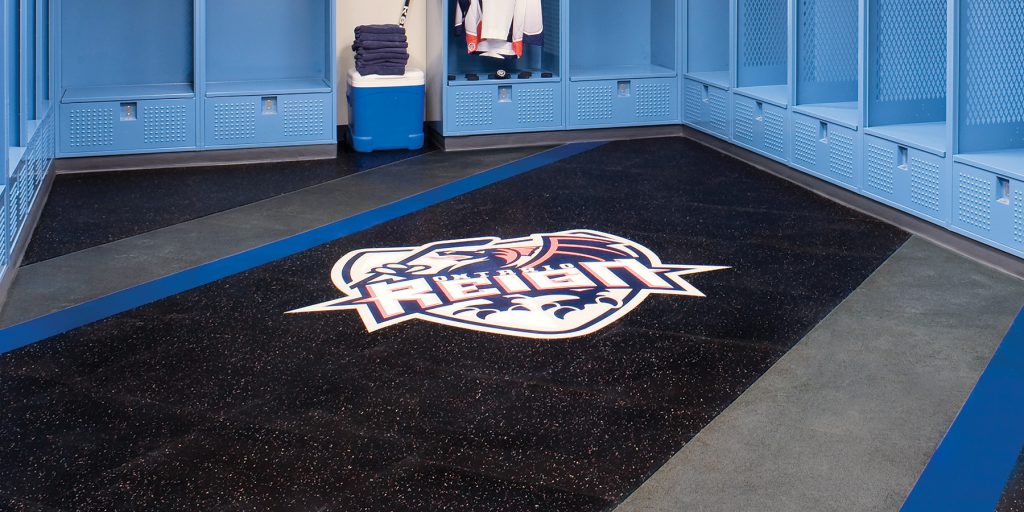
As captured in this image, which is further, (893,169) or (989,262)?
(893,169)

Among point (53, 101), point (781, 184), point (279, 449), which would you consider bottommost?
point (279, 449)

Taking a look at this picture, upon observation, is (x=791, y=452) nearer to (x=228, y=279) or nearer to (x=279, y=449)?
(x=279, y=449)

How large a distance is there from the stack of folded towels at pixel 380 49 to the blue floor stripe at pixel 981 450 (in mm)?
4411

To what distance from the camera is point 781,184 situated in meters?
6.32

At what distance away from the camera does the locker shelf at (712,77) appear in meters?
7.21

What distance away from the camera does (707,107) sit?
24.3 ft

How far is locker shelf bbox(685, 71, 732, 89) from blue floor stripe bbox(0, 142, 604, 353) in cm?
126

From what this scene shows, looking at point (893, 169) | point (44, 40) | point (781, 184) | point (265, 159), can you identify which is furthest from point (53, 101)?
point (893, 169)

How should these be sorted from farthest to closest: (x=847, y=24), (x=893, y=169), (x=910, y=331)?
1. (x=847, y=24)
2. (x=893, y=169)
3. (x=910, y=331)

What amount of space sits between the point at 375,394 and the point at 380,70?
4.03m

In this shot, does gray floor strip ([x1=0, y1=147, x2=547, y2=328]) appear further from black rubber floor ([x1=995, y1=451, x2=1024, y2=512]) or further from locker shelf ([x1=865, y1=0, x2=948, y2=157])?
black rubber floor ([x1=995, y1=451, x2=1024, y2=512])

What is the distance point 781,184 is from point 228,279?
3159mm

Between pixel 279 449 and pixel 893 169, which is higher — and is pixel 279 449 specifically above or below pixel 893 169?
below

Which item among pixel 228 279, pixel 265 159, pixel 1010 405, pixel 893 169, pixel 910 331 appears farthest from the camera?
pixel 265 159
